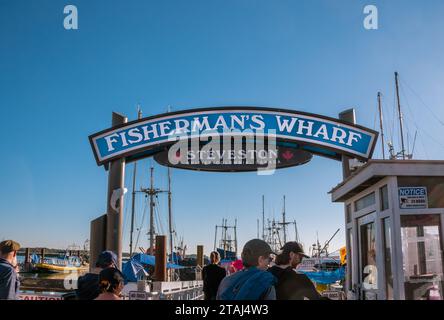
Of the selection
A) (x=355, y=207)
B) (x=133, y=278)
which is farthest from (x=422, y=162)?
(x=133, y=278)

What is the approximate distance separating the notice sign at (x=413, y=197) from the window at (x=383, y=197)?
11.5 inches

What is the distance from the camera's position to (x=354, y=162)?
916 centimetres

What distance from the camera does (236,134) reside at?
Result: 9.36 meters

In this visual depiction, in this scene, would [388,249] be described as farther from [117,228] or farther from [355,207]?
[117,228]

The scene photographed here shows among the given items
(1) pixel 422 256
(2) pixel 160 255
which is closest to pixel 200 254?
(2) pixel 160 255

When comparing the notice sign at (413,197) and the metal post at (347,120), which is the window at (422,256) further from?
the metal post at (347,120)

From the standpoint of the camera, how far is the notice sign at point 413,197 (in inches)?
275

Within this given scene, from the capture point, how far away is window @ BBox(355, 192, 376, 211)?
7879mm

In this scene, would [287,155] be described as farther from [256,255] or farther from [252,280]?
[252,280]

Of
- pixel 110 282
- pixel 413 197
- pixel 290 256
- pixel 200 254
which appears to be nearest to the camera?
pixel 110 282

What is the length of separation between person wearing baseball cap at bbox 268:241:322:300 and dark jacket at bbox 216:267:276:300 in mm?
844

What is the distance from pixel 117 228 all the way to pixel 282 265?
5063 mm

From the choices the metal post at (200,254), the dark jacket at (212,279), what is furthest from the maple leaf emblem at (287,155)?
the metal post at (200,254)

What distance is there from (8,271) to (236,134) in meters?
5.09
